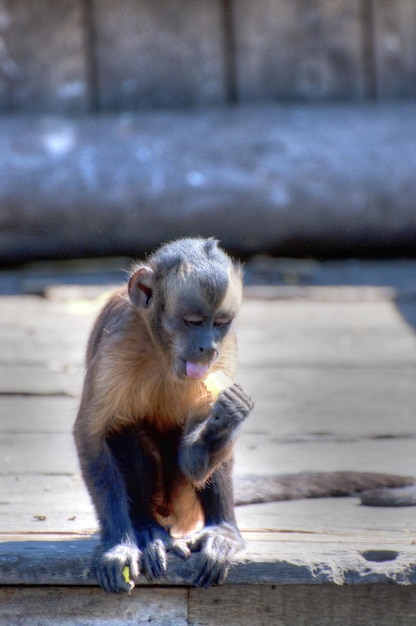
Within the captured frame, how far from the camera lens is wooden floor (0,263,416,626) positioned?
10.7 ft

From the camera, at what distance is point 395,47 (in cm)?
789

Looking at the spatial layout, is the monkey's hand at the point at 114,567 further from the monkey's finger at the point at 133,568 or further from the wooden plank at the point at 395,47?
the wooden plank at the point at 395,47

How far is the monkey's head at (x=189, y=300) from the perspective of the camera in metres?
3.46

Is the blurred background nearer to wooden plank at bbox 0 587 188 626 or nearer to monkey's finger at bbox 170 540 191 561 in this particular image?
monkey's finger at bbox 170 540 191 561

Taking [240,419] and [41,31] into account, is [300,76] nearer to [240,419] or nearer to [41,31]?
[41,31]

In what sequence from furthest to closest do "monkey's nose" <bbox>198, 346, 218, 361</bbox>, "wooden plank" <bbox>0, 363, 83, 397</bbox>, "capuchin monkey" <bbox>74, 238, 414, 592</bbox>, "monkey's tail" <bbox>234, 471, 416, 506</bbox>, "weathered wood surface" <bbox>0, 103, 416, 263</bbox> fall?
"weathered wood surface" <bbox>0, 103, 416, 263</bbox> < "wooden plank" <bbox>0, 363, 83, 397</bbox> < "monkey's tail" <bbox>234, 471, 416, 506</bbox> < "monkey's nose" <bbox>198, 346, 218, 361</bbox> < "capuchin monkey" <bbox>74, 238, 414, 592</bbox>

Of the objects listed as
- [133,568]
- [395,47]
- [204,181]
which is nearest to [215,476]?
[133,568]

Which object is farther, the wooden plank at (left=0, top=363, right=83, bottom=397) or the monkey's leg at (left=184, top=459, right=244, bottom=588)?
the wooden plank at (left=0, top=363, right=83, bottom=397)

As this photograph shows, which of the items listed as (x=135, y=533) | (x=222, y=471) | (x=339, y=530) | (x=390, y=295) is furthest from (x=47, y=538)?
(x=390, y=295)

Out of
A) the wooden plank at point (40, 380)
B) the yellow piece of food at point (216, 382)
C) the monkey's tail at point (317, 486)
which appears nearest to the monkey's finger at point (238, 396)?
the yellow piece of food at point (216, 382)

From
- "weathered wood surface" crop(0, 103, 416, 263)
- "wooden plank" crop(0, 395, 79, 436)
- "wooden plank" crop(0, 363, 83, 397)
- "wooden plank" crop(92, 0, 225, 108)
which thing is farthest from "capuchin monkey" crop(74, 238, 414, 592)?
"wooden plank" crop(92, 0, 225, 108)

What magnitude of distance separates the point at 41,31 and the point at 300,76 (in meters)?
1.62

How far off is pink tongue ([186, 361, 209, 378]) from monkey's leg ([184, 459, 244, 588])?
0.29m

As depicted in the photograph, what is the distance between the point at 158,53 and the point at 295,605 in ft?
16.9
